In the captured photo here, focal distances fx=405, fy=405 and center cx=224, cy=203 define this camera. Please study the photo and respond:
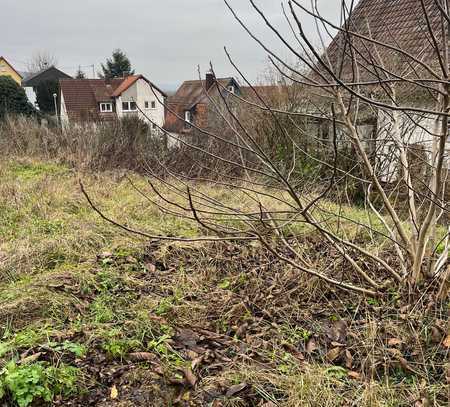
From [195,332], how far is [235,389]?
0.65 metres

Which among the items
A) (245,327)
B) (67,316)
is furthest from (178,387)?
(67,316)

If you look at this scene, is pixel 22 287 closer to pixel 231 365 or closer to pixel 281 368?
pixel 231 365

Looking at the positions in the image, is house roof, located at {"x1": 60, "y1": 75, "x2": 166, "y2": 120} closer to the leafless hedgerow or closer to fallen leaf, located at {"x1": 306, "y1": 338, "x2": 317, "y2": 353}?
the leafless hedgerow

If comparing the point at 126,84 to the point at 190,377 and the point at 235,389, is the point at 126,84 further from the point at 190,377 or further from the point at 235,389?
the point at 235,389

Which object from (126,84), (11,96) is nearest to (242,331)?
(11,96)

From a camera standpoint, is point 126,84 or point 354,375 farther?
point 126,84

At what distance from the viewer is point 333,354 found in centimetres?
241

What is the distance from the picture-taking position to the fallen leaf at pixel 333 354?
2.39 metres

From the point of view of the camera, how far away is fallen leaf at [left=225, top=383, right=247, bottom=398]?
2.06m

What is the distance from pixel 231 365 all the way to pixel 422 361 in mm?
1073

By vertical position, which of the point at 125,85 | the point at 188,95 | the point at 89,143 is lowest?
the point at 89,143

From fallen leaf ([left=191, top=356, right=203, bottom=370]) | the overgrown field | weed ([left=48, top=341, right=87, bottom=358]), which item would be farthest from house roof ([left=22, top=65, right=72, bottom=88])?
fallen leaf ([left=191, top=356, right=203, bottom=370])

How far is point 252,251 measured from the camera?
400 centimetres

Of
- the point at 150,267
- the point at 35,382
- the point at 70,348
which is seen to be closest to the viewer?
the point at 35,382
